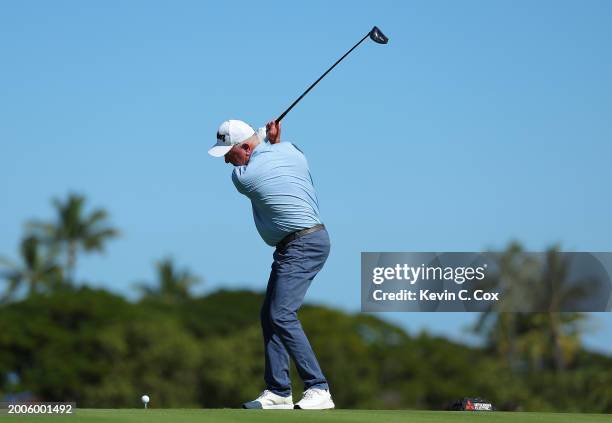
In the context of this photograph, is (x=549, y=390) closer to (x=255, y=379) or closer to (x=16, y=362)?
(x=255, y=379)

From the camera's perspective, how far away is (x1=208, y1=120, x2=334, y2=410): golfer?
31.6 ft

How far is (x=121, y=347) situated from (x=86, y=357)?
2.53 meters

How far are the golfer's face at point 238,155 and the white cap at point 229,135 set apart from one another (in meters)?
0.05

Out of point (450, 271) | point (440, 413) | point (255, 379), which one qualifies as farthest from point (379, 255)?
point (255, 379)

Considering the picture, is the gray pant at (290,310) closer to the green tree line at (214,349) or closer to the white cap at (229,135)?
the white cap at (229,135)

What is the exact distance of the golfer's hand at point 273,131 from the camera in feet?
33.1

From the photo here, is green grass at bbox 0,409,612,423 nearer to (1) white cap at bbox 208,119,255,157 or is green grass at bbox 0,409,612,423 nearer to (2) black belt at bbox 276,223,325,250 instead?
(2) black belt at bbox 276,223,325,250

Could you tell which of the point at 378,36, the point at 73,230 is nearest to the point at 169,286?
the point at 73,230

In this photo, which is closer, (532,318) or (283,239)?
(283,239)

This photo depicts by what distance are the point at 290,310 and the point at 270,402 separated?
86cm

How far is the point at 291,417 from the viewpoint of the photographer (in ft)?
26.8

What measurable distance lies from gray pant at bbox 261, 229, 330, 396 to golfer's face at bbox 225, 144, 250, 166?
2.69ft

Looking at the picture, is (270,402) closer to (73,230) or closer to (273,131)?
(273,131)

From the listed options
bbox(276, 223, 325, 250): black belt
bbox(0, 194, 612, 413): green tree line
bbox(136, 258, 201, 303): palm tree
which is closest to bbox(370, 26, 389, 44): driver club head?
bbox(276, 223, 325, 250): black belt
